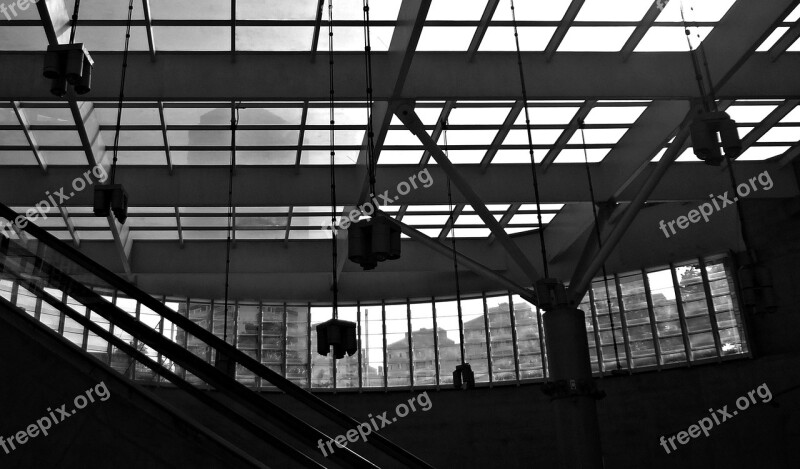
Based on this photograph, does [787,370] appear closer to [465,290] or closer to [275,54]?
[465,290]

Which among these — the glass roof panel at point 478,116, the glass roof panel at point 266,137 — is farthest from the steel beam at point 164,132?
the glass roof panel at point 478,116

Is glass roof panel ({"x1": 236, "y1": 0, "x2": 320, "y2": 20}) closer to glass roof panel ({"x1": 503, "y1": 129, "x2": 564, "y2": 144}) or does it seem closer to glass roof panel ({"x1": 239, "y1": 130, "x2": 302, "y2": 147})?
glass roof panel ({"x1": 239, "y1": 130, "x2": 302, "y2": 147})

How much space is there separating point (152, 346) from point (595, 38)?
12812mm

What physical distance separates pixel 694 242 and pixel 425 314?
949 cm

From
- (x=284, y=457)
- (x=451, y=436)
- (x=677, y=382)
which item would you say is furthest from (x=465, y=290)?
(x=284, y=457)

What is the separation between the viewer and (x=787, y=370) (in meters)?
20.3

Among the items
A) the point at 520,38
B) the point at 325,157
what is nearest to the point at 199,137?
the point at 325,157

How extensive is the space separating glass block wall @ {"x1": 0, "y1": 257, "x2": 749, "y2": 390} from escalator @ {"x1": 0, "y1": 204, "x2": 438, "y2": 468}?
17242 millimetres

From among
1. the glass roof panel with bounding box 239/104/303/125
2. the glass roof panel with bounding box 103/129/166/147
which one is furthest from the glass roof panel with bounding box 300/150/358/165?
the glass roof panel with bounding box 103/129/166/147

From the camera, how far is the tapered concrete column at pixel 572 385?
47.2 ft

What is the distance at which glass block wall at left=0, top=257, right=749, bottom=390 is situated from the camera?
74.8ft

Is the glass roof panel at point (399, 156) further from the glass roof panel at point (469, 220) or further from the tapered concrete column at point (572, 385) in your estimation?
the tapered concrete column at point (572, 385)

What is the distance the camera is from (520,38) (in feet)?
49.7

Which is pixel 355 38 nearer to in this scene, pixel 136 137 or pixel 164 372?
pixel 136 137
